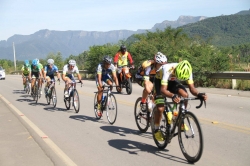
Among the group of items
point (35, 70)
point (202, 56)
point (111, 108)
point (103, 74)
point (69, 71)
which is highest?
point (202, 56)

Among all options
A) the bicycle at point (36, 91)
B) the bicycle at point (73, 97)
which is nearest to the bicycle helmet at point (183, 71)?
the bicycle at point (73, 97)

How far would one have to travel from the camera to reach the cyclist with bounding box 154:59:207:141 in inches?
214

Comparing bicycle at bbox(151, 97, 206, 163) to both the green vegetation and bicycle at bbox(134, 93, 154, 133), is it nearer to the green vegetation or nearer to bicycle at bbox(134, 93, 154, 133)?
bicycle at bbox(134, 93, 154, 133)

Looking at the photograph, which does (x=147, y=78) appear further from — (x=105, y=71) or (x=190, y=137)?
(x=105, y=71)

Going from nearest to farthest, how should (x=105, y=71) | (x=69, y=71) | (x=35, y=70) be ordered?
(x=105, y=71)
(x=69, y=71)
(x=35, y=70)

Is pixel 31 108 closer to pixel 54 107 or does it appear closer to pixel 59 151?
pixel 54 107

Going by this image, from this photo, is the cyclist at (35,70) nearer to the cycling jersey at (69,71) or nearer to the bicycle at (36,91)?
the bicycle at (36,91)

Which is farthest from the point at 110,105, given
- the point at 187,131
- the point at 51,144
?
the point at 187,131

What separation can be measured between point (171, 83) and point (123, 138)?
6.62ft

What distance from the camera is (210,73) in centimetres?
1738

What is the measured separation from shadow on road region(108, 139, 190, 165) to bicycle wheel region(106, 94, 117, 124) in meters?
1.89

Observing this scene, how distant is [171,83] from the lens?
240 inches

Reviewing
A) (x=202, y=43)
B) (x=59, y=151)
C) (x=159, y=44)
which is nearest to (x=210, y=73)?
(x=202, y=43)

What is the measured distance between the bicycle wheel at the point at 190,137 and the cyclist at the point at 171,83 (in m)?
0.39
